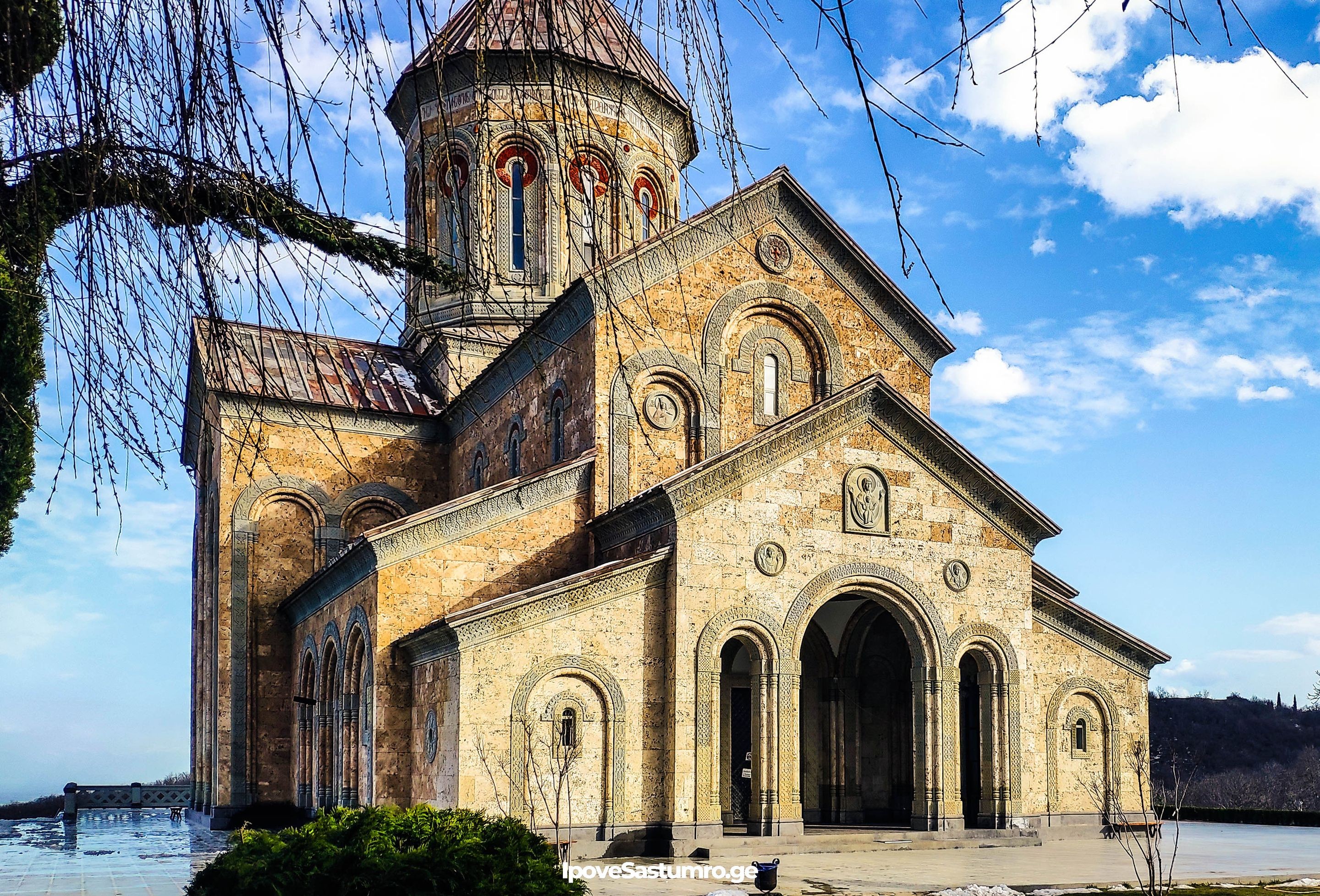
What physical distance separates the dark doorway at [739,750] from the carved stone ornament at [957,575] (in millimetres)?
3232

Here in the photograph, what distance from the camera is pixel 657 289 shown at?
1712cm

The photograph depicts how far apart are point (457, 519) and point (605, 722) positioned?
3396 millimetres

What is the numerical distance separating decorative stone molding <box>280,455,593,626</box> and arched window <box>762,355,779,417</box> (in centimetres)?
305

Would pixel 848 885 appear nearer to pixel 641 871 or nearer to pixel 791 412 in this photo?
pixel 641 871

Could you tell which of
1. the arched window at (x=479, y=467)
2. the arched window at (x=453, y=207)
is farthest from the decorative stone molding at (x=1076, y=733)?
the arched window at (x=453, y=207)

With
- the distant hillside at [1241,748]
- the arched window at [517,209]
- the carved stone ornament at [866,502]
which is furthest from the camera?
the distant hillside at [1241,748]

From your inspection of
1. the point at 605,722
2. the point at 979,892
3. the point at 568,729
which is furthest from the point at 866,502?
the point at 979,892

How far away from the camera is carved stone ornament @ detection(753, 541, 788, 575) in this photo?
15.2 m

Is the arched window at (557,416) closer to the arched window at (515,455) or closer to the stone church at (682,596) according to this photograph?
the stone church at (682,596)

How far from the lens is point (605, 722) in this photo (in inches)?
564

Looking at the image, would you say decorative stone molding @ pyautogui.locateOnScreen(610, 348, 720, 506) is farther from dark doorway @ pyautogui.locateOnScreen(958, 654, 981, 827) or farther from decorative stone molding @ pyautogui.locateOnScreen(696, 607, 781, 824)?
dark doorway @ pyautogui.locateOnScreen(958, 654, 981, 827)

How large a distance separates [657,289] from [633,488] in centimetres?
286

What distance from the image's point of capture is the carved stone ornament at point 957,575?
1617 cm

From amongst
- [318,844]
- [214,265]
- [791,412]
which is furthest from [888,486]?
[214,265]
